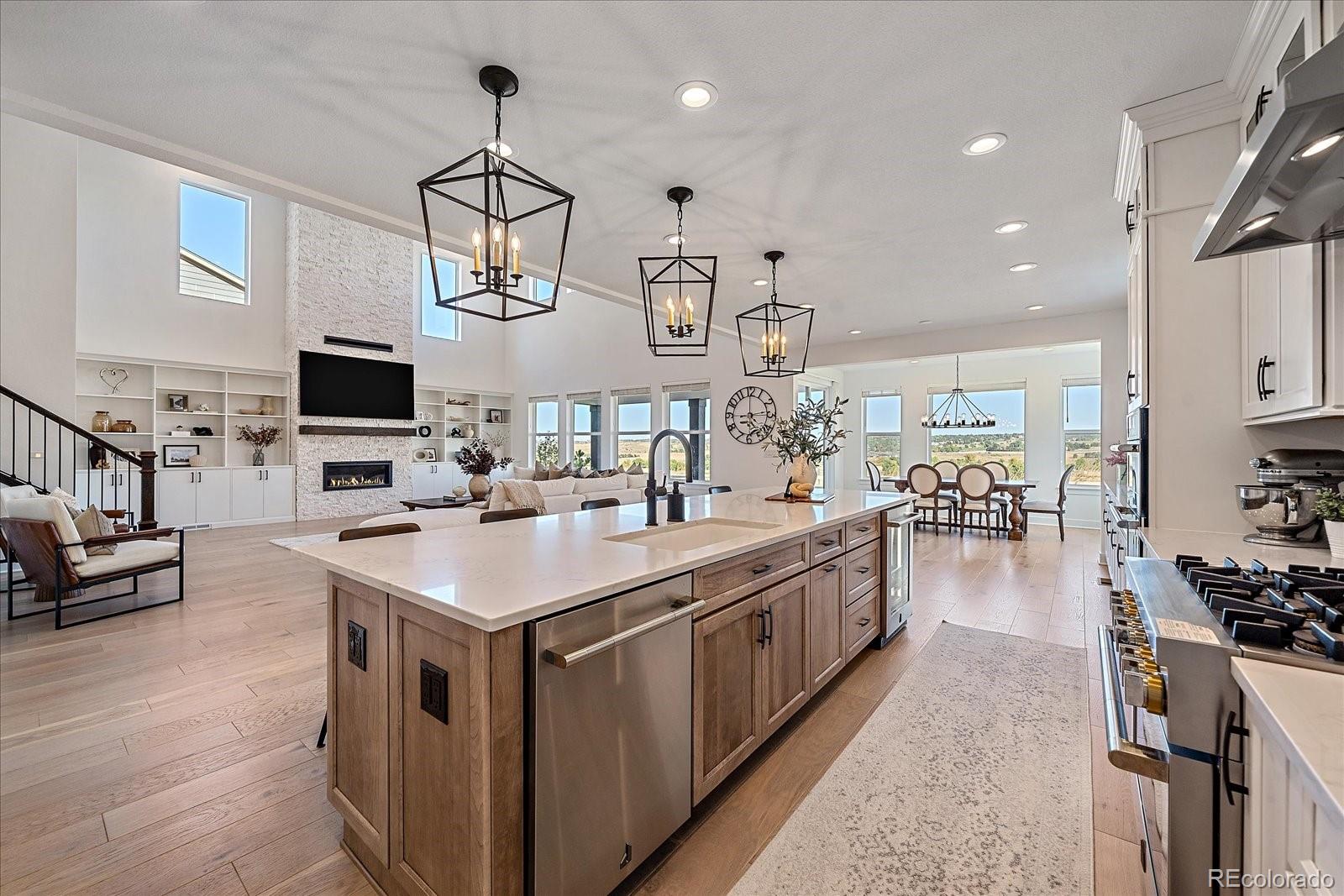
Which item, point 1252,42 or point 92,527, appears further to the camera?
point 92,527

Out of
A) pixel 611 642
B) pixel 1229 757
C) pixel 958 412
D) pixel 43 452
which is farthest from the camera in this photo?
pixel 958 412

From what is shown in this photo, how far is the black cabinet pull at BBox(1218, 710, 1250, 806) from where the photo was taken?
96 cm

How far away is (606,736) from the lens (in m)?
1.37

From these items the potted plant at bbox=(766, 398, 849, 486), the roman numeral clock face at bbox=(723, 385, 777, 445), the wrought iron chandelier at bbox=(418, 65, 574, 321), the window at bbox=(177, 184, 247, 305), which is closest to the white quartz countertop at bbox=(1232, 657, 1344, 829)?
the wrought iron chandelier at bbox=(418, 65, 574, 321)

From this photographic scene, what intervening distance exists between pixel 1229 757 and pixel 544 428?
1088 centimetres

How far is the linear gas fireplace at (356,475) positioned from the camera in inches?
342

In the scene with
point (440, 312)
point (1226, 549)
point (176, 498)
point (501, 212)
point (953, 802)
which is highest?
point (440, 312)

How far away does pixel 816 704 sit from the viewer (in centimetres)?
260

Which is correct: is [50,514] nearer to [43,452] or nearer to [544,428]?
[43,452]

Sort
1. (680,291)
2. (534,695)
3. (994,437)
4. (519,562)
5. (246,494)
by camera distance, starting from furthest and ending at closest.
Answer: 1. (994,437)
2. (246,494)
3. (680,291)
4. (519,562)
5. (534,695)

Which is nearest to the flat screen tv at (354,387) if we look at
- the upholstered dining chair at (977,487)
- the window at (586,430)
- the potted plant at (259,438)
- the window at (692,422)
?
the potted plant at (259,438)

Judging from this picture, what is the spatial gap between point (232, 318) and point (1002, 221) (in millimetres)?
9844

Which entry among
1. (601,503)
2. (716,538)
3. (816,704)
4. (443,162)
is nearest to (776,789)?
(816,704)

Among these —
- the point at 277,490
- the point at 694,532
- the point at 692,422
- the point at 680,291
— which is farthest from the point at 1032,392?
the point at 277,490
